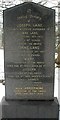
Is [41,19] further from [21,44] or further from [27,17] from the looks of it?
[21,44]

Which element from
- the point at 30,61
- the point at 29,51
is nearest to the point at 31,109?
the point at 30,61

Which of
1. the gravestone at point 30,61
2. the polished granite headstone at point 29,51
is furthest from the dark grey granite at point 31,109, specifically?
the polished granite headstone at point 29,51

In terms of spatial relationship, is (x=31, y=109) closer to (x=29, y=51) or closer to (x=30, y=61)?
(x=30, y=61)

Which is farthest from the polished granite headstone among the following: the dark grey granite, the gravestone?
the dark grey granite

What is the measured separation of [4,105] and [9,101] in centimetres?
12

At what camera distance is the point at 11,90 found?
3.61m

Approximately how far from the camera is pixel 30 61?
3.54 meters

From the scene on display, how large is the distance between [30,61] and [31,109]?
0.67 meters

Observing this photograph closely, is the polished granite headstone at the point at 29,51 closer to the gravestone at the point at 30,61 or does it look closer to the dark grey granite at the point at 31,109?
the gravestone at the point at 30,61

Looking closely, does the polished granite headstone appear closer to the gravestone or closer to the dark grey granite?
the gravestone

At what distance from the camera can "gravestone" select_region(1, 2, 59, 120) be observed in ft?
11.4

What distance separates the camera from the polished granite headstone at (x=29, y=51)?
137 inches

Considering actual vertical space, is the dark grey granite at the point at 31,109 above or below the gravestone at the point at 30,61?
below

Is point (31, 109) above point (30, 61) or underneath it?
underneath
